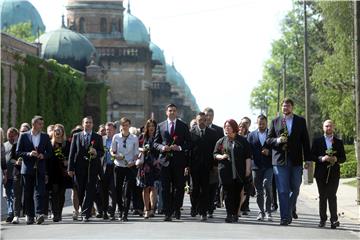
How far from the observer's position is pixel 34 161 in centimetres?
2114

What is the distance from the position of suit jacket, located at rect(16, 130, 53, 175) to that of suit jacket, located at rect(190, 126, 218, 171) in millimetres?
2556

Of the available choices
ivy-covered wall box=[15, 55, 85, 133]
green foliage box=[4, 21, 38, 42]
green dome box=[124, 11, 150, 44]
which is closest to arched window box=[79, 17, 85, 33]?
green foliage box=[4, 21, 38, 42]

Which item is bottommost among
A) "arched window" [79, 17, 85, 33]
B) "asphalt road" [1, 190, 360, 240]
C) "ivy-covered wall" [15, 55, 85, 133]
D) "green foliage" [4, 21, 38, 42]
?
"asphalt road" [1, 190, 360, 240]

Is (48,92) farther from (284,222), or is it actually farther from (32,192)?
(284,222)

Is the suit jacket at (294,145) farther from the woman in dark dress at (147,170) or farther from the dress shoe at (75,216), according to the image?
the dress shoe at (75,216)

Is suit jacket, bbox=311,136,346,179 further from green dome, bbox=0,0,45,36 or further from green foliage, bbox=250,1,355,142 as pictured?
green dome, bbox=0,0,45,36

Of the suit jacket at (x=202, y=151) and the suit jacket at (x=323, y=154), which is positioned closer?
the suit jacket at (x=323, y=154)

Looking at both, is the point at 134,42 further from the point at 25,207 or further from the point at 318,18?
the point at 25,207

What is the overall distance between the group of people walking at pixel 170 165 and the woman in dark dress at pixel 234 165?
17mm

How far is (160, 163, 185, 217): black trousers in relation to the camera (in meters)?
21.3

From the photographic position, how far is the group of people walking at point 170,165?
66.5 ft

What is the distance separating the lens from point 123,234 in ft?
57.3

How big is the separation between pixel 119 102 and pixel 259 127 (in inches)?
3860

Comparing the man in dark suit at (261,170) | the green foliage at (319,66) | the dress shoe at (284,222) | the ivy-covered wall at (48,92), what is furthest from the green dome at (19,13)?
the dress shoe at (284,222)
